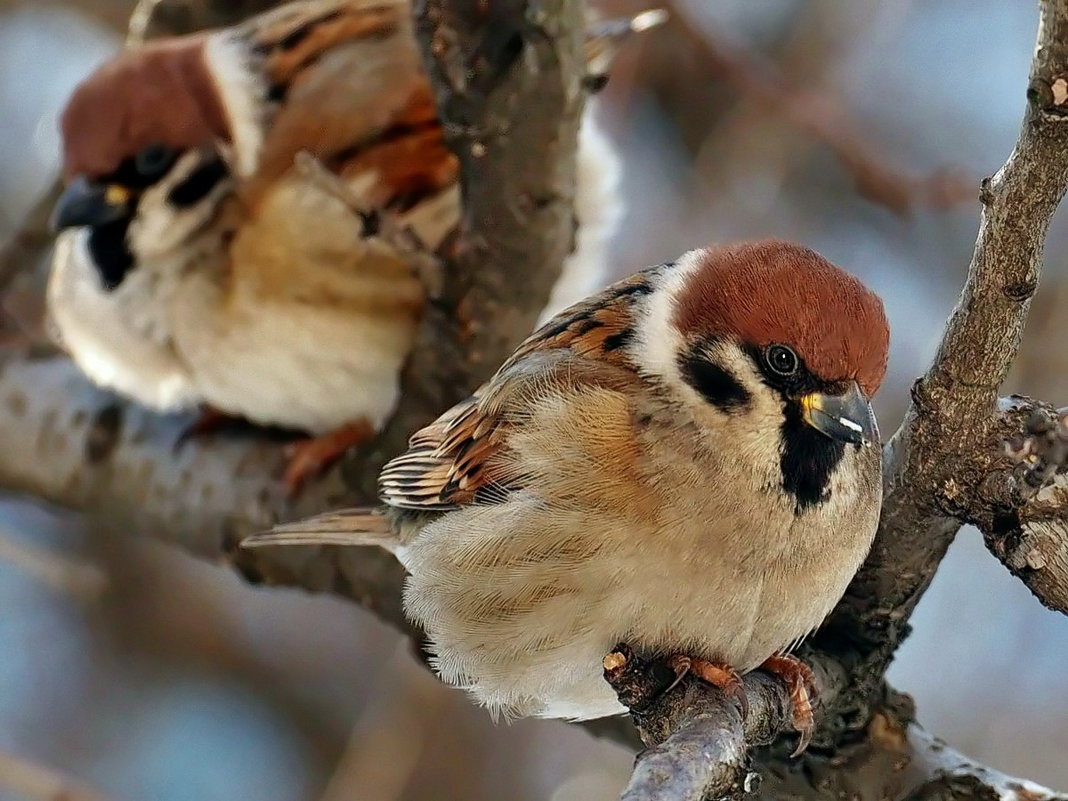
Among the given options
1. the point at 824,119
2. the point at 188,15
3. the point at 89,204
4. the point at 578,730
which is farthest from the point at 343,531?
the point at 824,119

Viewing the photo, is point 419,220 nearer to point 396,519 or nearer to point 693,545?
point 396,519

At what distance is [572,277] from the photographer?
302 centimetres

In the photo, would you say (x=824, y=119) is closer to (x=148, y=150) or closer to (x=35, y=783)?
(x=148, y=150)

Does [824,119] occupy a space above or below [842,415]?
below

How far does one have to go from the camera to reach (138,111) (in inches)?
114

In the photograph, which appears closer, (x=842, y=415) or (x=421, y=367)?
(x=842, y=415)

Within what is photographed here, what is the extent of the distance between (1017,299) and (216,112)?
2037 millimetres

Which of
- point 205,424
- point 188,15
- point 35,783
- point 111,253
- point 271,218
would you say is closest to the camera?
point 35,783

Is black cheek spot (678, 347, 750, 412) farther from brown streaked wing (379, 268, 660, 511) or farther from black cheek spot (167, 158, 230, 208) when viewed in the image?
black cheek spot (167, 158, 230, 208)

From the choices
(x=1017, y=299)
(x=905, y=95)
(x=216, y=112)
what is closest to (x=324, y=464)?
(x=216, y=112)

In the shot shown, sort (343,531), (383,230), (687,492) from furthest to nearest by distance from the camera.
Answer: (343,531) → (383,230) → (687,492)

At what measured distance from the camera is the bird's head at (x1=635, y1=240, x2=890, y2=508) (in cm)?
174

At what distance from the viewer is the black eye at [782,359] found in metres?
1.78

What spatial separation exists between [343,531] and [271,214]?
83 centimetres
